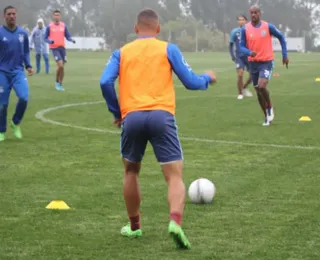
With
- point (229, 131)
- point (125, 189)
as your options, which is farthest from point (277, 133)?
point (125, 189)

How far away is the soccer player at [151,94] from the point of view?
24.3ft

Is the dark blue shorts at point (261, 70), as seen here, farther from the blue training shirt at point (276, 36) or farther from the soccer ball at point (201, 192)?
the soccer ball at point (201, 192)

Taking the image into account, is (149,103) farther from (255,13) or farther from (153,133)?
(255,13)

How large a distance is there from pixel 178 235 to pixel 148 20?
5.59ft

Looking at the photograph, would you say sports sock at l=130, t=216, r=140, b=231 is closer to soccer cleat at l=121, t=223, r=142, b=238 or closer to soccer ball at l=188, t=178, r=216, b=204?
soccer cleat at l=121, t=223, r=142, b=238

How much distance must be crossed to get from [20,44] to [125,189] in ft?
23.7

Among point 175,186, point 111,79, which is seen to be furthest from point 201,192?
point 111,79

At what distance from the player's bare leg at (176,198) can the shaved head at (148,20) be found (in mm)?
1091

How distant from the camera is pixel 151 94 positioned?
7422mm

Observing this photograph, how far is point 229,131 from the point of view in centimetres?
1602

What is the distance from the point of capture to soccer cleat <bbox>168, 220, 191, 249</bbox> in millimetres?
7176

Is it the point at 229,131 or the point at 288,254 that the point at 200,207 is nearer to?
the point at 288,254

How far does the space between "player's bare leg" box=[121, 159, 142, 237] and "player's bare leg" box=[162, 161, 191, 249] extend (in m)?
0.32

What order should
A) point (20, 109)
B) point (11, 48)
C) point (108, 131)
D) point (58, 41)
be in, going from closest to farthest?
point (11, 48) < point (20, 109) < point (108, 131) < point (58, 41)
